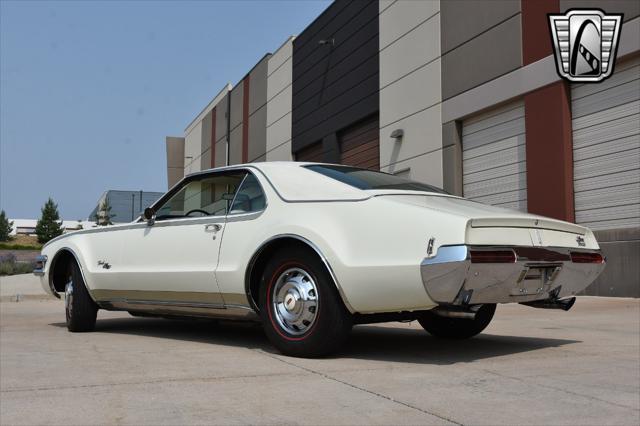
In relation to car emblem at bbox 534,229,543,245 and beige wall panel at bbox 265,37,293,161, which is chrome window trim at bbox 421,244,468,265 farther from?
beige wall panel at bbox 265,37,293,161

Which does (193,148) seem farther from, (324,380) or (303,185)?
(324,380)

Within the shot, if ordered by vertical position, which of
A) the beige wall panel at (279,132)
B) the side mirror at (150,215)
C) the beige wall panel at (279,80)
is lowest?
the side mirror at (150,215)

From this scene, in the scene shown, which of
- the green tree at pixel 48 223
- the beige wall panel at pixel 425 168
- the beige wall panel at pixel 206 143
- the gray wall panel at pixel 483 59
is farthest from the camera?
the green tree at pixel 48 223

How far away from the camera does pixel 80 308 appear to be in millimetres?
6004

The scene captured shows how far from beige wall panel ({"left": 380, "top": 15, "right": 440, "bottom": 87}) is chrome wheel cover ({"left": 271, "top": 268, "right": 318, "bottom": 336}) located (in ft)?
44.1

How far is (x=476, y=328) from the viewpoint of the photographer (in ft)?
16.6

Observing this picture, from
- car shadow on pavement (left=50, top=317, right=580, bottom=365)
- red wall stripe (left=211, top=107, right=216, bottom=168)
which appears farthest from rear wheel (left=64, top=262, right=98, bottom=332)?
red wall stripe (left=211, top=107, right=216, bottom=168)

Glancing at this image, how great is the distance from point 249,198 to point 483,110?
11.3 m

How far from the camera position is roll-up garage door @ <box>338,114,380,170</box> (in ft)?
65.0

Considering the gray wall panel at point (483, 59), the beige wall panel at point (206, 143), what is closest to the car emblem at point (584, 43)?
the gray wall panel at point (483, 59)

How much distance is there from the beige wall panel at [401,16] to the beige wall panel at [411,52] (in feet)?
0.66

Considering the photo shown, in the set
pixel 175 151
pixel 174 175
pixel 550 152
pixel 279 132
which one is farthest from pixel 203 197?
pixel 175 151

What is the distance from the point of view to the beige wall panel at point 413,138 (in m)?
16.6

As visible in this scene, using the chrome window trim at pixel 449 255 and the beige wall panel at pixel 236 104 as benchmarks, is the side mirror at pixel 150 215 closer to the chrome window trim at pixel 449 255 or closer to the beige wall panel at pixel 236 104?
the chrome window trim at pixel 449 255
